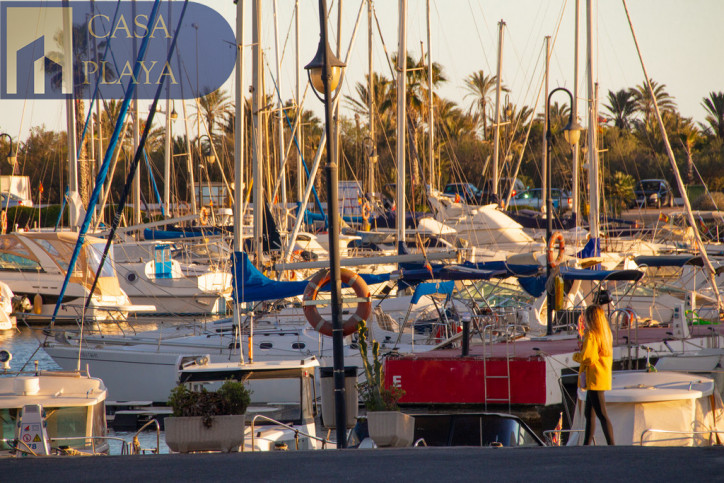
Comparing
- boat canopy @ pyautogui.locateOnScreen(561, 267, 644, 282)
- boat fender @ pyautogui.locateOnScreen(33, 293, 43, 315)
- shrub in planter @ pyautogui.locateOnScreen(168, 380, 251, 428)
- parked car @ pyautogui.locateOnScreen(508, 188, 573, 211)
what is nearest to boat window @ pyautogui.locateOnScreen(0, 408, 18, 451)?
Answer: shrub in planter @ pyautogui.locateOnScreen(168, 380, 251, 428)

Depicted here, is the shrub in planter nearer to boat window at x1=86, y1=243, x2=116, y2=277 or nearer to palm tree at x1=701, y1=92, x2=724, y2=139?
boat window at x1=86, y1=243, x2=116, y2=277

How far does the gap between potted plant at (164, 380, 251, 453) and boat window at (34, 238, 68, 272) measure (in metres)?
22.6

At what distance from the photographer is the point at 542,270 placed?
60.1 feet

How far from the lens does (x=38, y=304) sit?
31.8m

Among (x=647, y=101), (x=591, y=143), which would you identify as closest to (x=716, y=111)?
(x=647, y=101)

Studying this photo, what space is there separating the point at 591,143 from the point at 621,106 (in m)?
45.8

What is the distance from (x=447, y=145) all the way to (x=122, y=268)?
34.9 meters

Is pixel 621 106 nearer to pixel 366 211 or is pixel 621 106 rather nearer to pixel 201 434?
pixel 366 211

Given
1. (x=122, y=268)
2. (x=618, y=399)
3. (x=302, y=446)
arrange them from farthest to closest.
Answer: (x=122, y=268) → (x=302, y=446) → (x=618, y=399)

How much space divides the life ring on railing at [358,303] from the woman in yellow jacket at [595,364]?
3804 mm

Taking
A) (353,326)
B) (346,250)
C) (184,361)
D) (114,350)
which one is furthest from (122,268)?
(353,326)

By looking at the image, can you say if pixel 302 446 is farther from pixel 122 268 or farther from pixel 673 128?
pixel 673 128

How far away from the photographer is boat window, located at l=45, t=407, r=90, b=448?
11672 mm

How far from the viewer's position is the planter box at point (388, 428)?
33.5 feet
